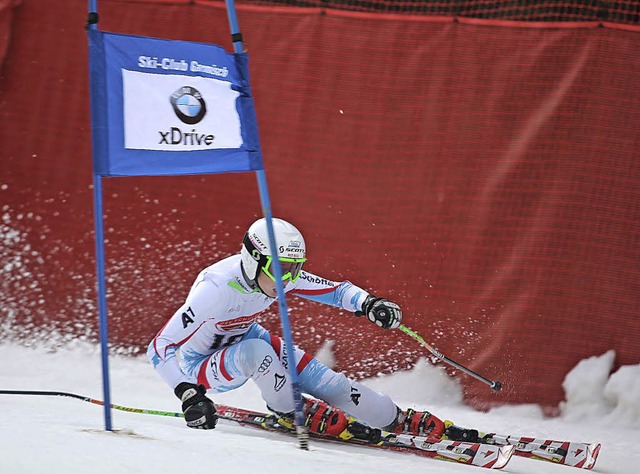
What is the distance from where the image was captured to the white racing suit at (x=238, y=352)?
4.08 m

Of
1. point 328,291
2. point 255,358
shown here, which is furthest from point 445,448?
point 328,291

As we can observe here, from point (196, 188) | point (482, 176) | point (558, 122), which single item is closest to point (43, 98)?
point (196, 188)

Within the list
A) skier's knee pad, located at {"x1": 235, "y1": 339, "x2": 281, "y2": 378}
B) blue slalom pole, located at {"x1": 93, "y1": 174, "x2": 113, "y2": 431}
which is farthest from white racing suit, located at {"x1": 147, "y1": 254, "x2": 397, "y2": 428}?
blue slalom pole, located at {"x1": 93, "y1": 174, "x2": 113, "y2": 431}

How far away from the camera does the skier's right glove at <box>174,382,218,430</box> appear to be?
11.8 feet

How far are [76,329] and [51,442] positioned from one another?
3.36 m

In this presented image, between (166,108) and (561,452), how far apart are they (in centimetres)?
228

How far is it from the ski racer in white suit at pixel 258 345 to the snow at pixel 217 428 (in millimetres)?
243

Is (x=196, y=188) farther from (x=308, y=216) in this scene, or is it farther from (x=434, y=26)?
(x=434, y=26)

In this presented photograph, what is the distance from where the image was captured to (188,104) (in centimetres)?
353

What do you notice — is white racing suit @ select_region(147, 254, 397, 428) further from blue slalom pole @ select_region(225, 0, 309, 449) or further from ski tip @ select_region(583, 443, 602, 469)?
ski tip @ select_region(583, 443, 602, 469)

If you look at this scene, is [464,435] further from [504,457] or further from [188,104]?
[188,104]

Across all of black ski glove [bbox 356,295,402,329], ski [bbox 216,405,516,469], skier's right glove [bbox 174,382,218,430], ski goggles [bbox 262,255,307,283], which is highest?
ski goggles [bbox 262,255,307,283]

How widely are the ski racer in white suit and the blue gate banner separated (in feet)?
2.11

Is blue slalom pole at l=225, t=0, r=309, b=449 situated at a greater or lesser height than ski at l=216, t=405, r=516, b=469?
greater
